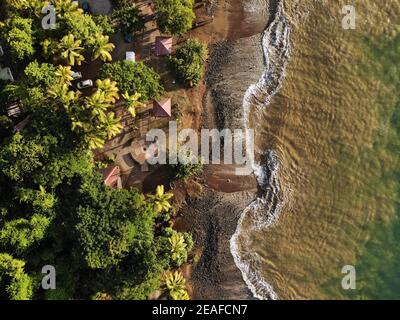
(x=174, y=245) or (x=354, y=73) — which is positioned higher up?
(x=354, y=73)

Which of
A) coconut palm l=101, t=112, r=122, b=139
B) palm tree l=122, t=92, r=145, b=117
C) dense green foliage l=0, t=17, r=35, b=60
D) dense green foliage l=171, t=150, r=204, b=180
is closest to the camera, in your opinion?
coconut palm l=101, t=112, r=122, b=139

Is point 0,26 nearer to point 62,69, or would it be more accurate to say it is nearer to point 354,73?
point 62,69

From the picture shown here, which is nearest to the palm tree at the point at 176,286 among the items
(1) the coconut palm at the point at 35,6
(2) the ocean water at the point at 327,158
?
(2) the ocean water at the point at 327,158

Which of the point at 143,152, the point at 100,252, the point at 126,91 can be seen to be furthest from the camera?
the point at 143,152

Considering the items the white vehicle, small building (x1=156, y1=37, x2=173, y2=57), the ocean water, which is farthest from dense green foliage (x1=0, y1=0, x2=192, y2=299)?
the ocean water

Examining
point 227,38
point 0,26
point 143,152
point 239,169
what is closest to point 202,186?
point 239,169

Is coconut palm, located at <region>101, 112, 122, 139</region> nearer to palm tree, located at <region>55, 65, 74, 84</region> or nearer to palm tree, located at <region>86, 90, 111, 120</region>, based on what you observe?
palm tree, located at <region>86, 90, 111, 120</region>
